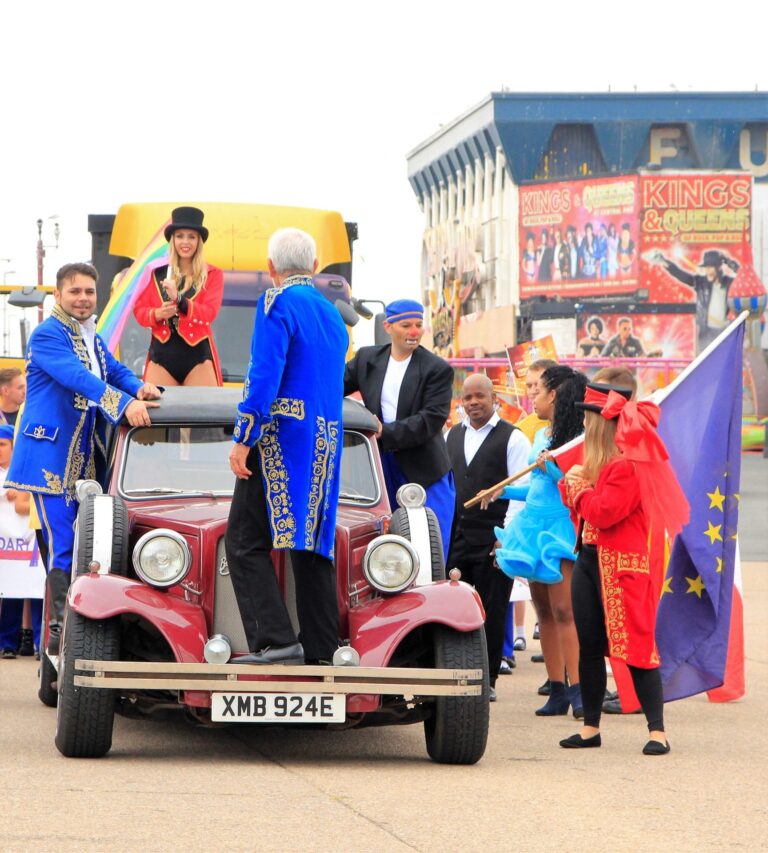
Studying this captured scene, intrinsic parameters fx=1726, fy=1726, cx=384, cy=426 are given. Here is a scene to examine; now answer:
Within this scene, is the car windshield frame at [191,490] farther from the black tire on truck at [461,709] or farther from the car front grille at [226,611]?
the black tire on truck at [461,709]

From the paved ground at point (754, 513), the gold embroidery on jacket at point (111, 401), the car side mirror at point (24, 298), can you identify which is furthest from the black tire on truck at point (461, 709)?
the paved ground at point (754, 513)

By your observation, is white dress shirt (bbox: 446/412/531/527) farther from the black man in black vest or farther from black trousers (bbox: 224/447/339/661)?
black trousers (bbox: 224/447/339/661)

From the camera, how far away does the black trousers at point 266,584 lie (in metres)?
7.52

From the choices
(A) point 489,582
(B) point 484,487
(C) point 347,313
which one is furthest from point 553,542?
(C) point 347,313

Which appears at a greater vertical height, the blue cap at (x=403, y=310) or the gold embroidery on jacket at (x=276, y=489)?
the blue cap at (x=403, y=310)

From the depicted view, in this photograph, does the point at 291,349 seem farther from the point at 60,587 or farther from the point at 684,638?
the point at 684,638

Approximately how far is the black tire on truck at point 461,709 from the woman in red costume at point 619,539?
830 millimetres

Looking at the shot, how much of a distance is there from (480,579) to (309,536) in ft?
10.2

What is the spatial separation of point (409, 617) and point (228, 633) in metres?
0.84

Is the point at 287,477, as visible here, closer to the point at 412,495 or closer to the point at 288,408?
the point at 288,408

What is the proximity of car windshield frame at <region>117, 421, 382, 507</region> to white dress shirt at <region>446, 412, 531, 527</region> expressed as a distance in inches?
73.1

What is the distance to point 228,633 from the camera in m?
7.76

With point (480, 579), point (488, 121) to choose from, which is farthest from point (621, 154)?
point (480, 579)

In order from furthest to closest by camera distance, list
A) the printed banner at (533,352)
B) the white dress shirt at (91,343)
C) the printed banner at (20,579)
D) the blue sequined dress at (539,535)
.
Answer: the printed banner at (533,352), the printed banner at (20,579), the blue sequined dress at (539,535), the white dress shirt at (91,343)
